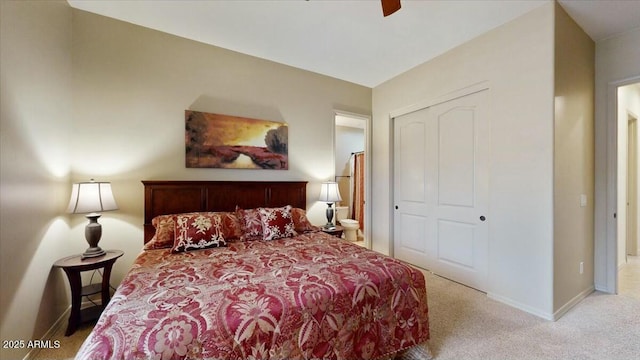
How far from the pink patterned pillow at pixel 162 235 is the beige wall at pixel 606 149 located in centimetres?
454

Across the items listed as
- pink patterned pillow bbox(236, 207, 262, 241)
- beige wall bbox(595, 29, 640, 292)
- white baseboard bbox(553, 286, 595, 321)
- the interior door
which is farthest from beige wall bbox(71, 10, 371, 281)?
beige wall bbox(595, 29, 640, 292)

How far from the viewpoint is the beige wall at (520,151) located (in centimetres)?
226

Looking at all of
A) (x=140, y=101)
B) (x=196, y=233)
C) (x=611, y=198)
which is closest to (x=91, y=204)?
(x=196, y=233)

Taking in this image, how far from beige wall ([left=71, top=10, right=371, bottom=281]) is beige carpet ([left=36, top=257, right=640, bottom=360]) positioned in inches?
53.6

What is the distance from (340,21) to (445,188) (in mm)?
2312

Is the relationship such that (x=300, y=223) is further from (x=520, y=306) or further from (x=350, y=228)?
(x=520, y=306)

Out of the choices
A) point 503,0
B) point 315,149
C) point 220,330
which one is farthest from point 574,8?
point 220,330

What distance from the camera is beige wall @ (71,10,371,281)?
97.3 inches

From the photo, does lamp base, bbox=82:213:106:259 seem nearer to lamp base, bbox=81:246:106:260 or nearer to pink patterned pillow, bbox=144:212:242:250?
lamp base, bbox=81:246:106:260

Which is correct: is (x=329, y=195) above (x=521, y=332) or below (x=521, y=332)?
above

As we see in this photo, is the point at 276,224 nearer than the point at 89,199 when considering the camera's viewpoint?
No

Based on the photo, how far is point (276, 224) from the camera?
2672 millimetres

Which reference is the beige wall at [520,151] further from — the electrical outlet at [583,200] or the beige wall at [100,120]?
the beige wall at [100,120]

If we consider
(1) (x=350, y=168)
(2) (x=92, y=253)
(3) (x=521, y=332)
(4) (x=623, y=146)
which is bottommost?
(3) (x=521, y=332)
